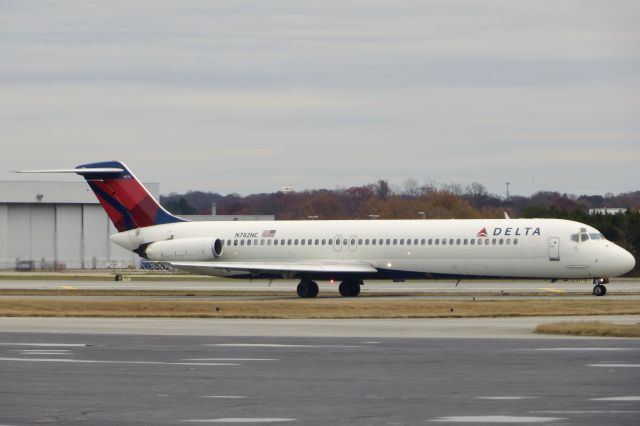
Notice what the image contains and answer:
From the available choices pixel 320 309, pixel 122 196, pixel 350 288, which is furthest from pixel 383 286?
pixel 320 309

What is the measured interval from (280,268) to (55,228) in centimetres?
6906

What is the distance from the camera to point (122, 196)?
213 feet

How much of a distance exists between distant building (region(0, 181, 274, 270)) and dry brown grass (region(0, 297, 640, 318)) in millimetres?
73188

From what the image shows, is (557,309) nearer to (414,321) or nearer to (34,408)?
(414,321)

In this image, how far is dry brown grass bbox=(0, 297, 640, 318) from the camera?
140ft

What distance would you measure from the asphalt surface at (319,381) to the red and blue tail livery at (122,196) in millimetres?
32579

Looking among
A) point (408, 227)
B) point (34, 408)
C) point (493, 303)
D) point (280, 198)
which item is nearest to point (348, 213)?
point (280, 198)

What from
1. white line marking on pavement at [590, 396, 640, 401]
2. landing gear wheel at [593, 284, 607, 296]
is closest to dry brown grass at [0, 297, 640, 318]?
landing gear wheel at [593, 284, 607, 296]

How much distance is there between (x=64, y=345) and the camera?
31.0m

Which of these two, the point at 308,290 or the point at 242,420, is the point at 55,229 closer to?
the point at 308,290

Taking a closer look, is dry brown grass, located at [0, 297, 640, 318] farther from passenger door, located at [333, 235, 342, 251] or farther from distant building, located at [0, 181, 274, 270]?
distant building, located at [0, 181, 274, 270]

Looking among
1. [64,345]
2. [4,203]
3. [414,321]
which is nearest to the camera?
[64,345]

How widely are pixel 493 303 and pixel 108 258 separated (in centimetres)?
8313

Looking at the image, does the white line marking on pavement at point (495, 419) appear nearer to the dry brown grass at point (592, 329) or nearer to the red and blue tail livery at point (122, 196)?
the dry brown grass at point (592, 329)
